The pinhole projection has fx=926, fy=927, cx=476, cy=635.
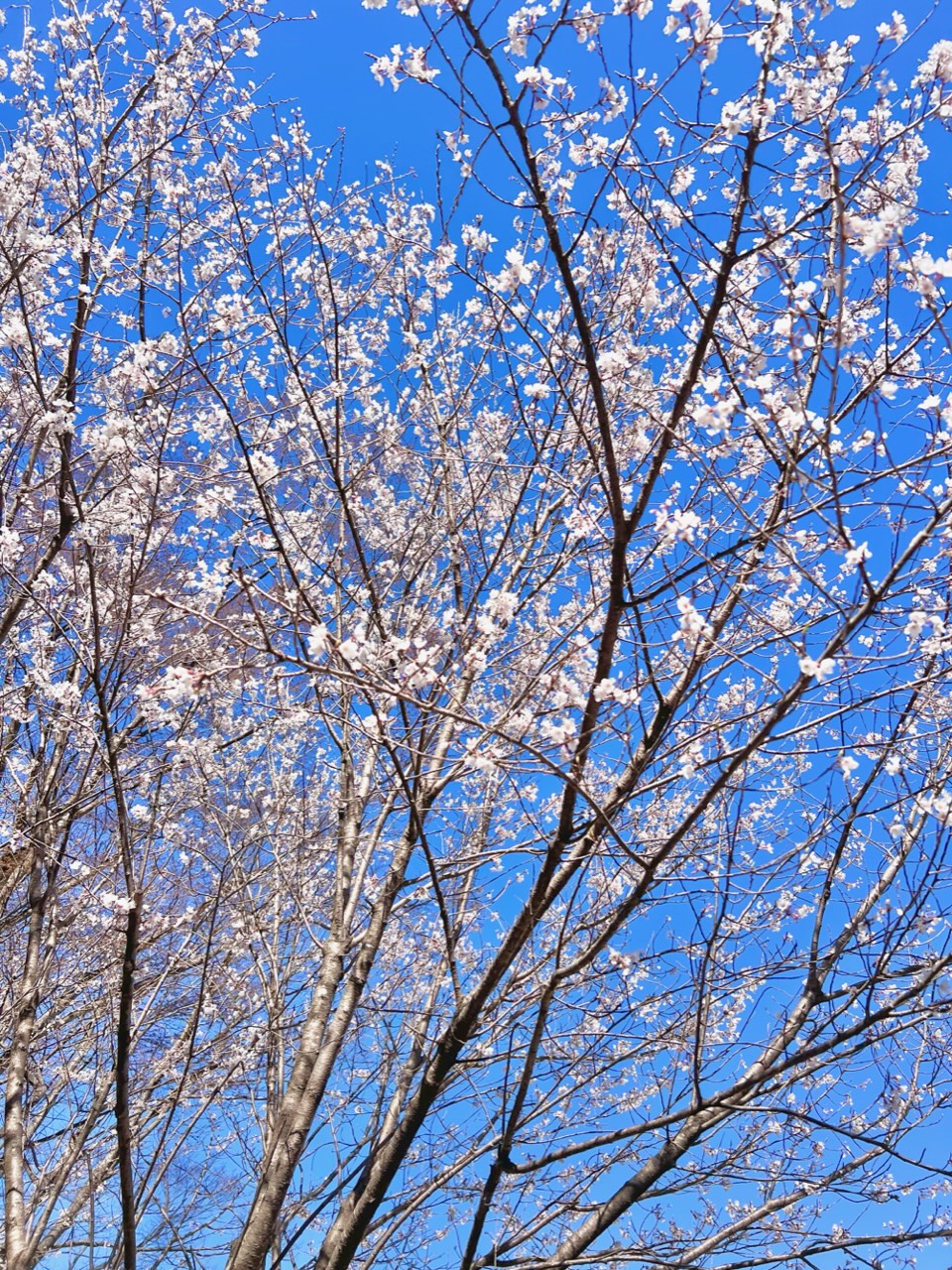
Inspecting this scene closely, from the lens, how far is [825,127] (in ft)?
7.10

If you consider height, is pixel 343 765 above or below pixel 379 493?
below

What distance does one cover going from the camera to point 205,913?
464 cm

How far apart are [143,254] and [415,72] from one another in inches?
97.3

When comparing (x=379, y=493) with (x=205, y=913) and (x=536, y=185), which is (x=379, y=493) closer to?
(x=205, y=913)

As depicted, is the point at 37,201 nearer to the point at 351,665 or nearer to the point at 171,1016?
the point at 351,665

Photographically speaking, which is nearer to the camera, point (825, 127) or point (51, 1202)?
point (825, 127)

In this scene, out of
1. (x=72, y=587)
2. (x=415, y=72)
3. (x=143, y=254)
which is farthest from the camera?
(x=72, y=587)

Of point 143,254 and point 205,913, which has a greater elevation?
point 143,254

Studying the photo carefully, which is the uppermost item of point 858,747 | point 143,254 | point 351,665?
point 143,254

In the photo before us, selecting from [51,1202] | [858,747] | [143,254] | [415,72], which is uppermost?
[143,254]

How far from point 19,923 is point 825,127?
244 inches

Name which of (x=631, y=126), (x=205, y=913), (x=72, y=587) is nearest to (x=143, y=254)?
(x=72, y=587)

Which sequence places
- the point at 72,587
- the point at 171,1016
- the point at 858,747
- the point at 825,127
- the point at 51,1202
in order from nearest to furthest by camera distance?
the point at 825,127, the point at 858,747, the point at 51,1202, the point at 72,587, the point at 171,1016

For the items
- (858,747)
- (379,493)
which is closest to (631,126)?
(858,747)
